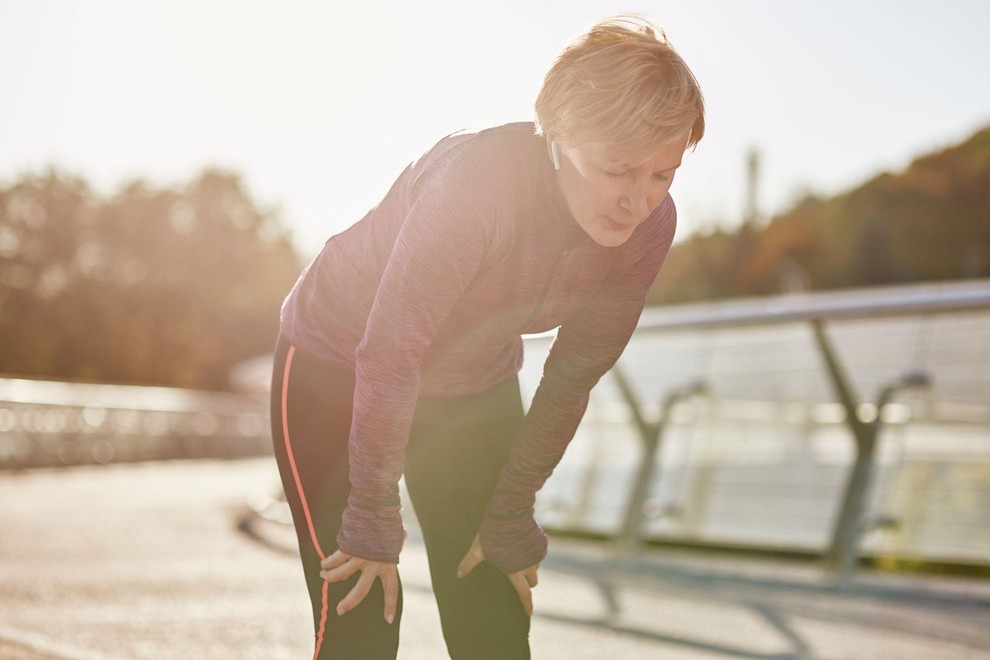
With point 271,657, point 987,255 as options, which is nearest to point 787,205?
point 987,255

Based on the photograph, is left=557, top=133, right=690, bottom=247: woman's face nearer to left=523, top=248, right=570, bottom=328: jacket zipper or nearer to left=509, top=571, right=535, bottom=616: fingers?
left=523, top=248, right=570, bottom=328: jacket zipper

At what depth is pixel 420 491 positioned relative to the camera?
2557 millimetres

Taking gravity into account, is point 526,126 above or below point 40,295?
above

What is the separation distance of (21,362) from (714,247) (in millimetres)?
31391

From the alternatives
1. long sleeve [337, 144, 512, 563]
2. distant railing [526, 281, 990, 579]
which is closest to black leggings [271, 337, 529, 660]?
long sleeve [337, 144, 512, 563]

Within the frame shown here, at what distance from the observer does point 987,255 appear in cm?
5100

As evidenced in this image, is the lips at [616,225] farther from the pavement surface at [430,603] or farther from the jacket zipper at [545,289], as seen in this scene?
the pavement surface at [430,603]

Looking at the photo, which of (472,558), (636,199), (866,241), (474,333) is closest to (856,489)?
(472,558)

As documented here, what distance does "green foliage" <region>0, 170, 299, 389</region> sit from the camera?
41.7m

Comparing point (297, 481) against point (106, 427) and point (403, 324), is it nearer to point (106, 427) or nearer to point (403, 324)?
point (403, 324)

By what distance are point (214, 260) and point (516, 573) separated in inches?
1805

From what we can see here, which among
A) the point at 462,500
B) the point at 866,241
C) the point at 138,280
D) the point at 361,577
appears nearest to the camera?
the point at 361,577

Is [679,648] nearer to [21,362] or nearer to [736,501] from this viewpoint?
[736,501]

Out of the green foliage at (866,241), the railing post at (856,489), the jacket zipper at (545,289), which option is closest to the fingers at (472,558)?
the jacket zipper at (545,289)
